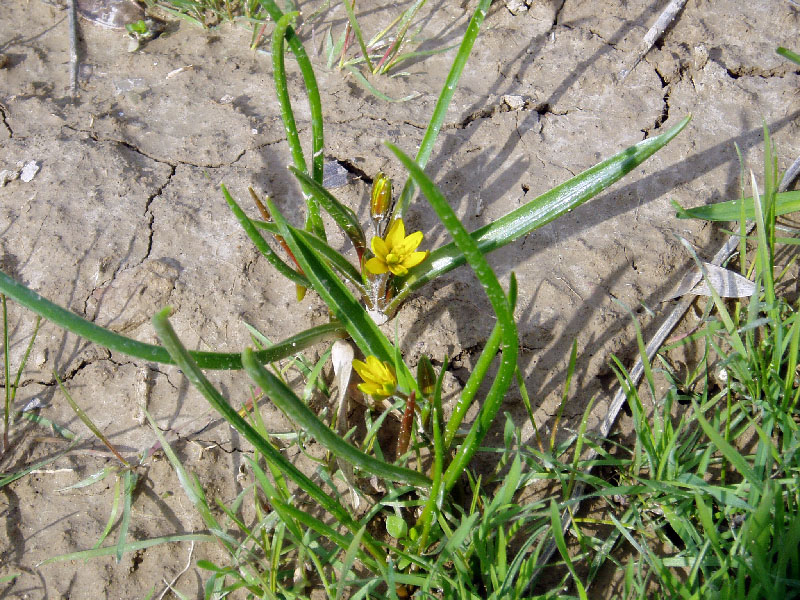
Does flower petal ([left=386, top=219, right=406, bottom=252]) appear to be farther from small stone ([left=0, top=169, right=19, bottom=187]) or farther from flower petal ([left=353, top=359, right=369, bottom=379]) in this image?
small stone ([left=0, top=169, right=19, bottom=187])

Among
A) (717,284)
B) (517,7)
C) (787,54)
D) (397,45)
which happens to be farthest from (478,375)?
(517,7)

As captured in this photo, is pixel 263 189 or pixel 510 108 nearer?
pixel 263 189

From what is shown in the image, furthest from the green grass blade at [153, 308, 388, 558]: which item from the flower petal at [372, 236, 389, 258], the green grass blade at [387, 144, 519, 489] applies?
the flower petal at [372, 236, 389, 258]

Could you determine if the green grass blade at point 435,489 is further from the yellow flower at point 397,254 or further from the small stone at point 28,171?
the small stone at point 28,171

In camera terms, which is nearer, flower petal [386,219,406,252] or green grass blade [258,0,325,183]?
green grass blade [258,0,325,183]

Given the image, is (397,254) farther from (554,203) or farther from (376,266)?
(554,203)

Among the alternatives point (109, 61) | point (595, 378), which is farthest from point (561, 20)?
point (109, 61)
